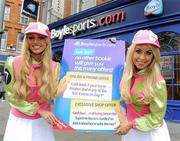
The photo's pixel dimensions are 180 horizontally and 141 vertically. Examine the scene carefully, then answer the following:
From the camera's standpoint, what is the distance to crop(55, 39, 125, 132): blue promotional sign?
312 centimetres

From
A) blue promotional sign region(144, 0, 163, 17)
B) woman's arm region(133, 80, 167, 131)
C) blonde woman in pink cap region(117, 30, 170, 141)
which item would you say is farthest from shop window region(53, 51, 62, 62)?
woman's arm region(133, 80, 167, 131)

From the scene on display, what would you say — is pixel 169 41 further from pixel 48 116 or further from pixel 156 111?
pixel 48 116

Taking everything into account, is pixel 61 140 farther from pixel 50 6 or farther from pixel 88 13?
pixel 50 6

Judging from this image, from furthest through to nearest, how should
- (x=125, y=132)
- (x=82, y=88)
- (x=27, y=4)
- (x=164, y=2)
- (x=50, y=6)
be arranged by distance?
(x=50, y=6) → (x=27, y=4) → (x=164, y=2) → (x=82, y=88) → (x=125, y=132)

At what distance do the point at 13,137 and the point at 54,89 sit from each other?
→ 0.53m

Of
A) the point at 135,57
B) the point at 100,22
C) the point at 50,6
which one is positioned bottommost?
the point at 135,57

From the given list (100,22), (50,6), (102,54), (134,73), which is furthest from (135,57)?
(50,6)

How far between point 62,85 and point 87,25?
11.0 metres

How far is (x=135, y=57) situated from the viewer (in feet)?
9.39

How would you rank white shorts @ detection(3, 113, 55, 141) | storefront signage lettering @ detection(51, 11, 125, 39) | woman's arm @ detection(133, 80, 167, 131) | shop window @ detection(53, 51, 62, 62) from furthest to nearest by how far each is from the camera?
shop window @ detection(53, 51, 62, 62), storefront signage lettering @ detection(51, 11, 125, 39), white shorts @ detection(3, 113, 55, 141), woman's arm @ detection(133, 80, 167, 131)

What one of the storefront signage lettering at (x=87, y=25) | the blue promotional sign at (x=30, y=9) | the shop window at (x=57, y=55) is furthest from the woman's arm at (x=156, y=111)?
the shop window at (x=57, y=55)

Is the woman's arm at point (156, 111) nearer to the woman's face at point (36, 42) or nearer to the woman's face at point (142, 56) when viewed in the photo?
the woman's face at point (142, 56)

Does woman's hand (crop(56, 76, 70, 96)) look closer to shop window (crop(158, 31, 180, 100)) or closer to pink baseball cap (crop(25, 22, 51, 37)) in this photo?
pink baseball cap (crop(25, 22, 51, 37))

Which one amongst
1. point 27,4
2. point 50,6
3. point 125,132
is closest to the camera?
point 125,132
